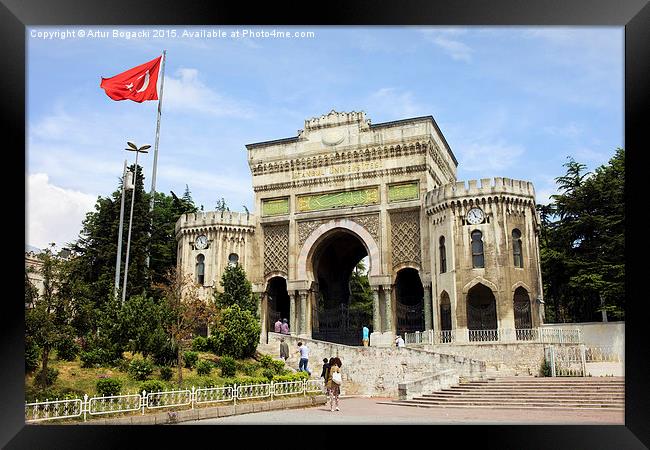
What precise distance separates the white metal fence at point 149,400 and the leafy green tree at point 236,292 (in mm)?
8124

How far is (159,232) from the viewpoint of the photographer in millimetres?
38219

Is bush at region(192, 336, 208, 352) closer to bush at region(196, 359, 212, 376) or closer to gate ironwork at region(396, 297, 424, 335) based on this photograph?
bush at region(196, 359, 212, 376)

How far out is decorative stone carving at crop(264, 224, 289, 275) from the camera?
3141cm

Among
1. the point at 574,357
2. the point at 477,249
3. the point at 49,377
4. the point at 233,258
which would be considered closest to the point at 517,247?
the point at 477,249

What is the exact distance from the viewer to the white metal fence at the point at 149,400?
13031 mm

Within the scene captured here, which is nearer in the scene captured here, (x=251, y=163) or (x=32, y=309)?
(x=32, y=309)

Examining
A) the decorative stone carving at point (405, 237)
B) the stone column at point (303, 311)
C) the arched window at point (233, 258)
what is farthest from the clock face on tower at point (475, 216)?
the arched window at point (233, 258)

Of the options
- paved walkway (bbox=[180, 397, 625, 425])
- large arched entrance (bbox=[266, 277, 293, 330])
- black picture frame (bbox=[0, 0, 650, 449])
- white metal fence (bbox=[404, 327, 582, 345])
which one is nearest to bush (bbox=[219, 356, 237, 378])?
paved walkway (bbox=[180, 397, 625, 425])

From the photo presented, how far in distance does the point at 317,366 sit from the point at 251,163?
12582 millimetres

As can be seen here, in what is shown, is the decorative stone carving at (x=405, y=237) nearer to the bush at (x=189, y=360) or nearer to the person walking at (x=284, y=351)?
the person walking at (x=284, y=351)

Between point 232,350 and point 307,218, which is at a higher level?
point 307,218

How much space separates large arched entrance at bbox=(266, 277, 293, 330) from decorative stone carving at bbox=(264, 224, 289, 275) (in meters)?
0.67
